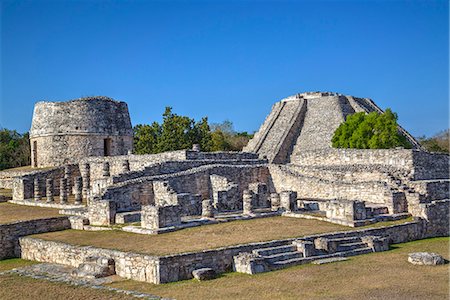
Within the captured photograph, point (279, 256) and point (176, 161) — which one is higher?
point (176, 161)

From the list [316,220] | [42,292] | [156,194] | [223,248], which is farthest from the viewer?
[156,194]

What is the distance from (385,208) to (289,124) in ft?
54.2

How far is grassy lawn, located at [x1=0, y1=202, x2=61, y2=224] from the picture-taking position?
64.0ft

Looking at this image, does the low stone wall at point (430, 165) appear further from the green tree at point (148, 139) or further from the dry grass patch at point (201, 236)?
the green tree at point (148, 139)

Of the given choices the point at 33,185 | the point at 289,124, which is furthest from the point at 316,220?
the point at 289,124

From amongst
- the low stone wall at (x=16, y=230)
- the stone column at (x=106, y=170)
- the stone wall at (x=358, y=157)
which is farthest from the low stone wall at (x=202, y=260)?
the stone column at (x=106, y=170)

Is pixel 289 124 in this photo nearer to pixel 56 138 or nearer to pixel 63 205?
pixel 56 138

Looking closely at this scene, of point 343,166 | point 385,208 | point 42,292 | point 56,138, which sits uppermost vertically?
point 56,138

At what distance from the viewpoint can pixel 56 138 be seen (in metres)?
32.1

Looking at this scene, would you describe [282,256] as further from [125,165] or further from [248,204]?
[125,165]

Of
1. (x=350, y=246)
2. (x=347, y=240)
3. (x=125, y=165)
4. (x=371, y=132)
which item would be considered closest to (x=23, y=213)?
(x=125, y=165)

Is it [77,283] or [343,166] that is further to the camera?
[343,166]

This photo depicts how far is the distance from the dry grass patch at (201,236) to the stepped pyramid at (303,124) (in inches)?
486

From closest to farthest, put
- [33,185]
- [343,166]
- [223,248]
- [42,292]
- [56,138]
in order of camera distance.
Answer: [42,292]
[223,248]
[343,166]
[33,185]
[56,138]
